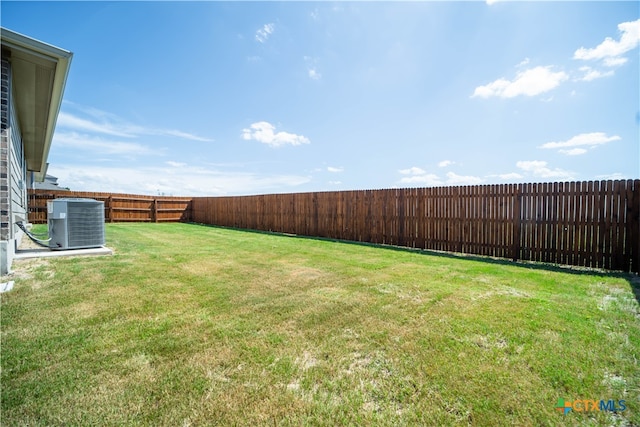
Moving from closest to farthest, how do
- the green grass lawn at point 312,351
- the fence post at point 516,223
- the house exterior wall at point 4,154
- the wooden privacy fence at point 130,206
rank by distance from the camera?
the green grass lawn at point 312,351, the house exterior wall at point 4,154, the fence post at point 516,223, the wooden privacy fence at point 130,206

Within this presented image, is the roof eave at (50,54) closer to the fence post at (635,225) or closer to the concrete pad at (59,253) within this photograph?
the concrete pad at (59,253)

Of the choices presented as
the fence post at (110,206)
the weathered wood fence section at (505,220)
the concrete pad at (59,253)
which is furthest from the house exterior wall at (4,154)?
the fence post at (110,206)

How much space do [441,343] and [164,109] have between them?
1465cm

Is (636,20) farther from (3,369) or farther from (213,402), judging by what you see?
(3,369)

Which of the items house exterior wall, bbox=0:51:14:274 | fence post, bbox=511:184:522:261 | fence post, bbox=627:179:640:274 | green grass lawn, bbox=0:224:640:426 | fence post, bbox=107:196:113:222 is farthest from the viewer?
fence post, bbox=107:196:113:222

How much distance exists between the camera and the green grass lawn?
145 centimetres

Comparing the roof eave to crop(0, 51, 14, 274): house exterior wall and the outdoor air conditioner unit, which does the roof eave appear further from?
the outdoor air conditioner unit

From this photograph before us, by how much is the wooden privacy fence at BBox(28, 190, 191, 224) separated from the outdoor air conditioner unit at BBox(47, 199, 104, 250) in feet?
38.4

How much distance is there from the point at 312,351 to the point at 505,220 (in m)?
6.19

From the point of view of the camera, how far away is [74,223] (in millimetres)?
5793

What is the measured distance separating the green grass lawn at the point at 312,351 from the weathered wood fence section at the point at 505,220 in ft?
5.45

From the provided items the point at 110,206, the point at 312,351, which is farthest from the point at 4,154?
the point at 110,206

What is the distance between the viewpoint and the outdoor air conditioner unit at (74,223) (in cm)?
559

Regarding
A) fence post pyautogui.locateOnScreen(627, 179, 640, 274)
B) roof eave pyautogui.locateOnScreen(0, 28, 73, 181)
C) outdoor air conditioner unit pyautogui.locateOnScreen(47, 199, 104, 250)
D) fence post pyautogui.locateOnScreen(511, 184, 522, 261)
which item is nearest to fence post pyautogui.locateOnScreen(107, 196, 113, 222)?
roof eave pyautogui.locateOnScreen(0, 28, 73, 181)
